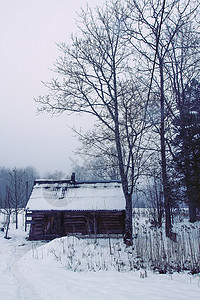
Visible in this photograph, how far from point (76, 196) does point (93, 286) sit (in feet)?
41.7

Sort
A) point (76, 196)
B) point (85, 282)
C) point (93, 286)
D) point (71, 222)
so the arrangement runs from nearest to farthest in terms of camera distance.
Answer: point (93, 286)
point (85, 282)
point (71, 222)
point (76, 196)

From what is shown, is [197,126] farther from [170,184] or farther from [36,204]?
[36,204]

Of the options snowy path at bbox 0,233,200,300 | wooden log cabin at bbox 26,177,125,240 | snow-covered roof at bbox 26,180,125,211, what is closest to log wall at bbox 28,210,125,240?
wooden log cabin at bbox 26,177,125,240

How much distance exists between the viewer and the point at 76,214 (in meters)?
17.1

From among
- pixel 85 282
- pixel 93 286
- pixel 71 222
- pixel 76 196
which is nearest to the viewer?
pixel 93 286

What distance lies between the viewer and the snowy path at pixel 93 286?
4504 mm

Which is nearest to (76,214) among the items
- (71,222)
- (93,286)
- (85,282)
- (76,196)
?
(71,222)

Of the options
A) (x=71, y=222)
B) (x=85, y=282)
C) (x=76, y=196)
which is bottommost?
(x=71, y=222)

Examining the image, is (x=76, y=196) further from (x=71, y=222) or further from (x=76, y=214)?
(x=71, y=222)

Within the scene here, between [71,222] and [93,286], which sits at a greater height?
[93,286]

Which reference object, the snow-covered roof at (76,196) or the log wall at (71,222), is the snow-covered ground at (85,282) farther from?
the log wall at (71,222)

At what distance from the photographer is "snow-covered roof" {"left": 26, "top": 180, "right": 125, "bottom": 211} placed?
55.0ft

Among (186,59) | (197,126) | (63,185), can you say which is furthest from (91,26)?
(63,185)

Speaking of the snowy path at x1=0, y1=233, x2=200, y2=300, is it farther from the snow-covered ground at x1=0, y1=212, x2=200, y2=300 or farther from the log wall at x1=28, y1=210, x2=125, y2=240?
the log wall at x1=28, y1=210, x2=125, y2=240
